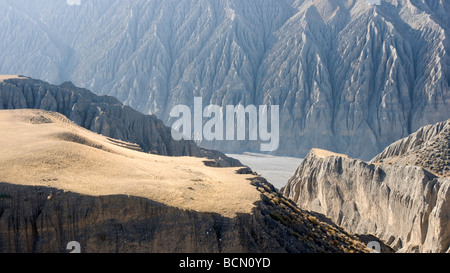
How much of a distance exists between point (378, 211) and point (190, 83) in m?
80.4

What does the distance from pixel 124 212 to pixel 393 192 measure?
23422mm

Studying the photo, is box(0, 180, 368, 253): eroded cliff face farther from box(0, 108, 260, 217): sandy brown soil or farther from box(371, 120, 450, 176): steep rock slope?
box(371, 120, 450, 176): steep rock slope

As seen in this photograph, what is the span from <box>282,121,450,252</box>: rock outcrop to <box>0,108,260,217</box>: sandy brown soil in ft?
47.0

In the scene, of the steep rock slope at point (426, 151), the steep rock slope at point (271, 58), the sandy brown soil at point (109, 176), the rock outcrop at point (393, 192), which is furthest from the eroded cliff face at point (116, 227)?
the steep rock slope at point (271, 58)

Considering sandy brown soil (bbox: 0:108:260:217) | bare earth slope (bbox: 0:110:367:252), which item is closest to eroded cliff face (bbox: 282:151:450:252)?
bare earth slope (bbox: 0:110:367:252)

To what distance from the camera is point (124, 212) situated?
14.3 m

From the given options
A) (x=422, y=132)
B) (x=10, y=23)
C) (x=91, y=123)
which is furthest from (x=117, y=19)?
(x=422, y=132)

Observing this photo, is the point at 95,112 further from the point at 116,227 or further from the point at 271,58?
the point at 271,58

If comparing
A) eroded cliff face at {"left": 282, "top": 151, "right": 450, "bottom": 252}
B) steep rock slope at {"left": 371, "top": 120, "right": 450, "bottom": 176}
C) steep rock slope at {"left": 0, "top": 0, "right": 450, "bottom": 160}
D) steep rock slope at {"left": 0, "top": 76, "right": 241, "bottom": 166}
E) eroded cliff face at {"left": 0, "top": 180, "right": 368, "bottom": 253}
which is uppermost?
steep rock slope at {"left": 0, "top": 0, "right": 450, "bottom": 160}

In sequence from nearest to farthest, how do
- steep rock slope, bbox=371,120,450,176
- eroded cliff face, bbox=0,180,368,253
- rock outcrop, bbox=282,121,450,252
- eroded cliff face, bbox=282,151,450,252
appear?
eroded cliff face, bbox=0,180,368,253
eroded cliff face, bbox=282,151,450,252
rock outcrop, bbox=282,121,450,252
steep rock slope, bbox=371,120,450,176

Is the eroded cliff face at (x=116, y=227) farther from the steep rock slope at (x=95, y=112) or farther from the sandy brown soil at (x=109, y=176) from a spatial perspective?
the steep rock slope at (x=95, y=112)

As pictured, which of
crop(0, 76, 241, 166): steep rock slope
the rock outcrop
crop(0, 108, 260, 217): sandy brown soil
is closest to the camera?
crop(0, 108, 260, 217): sandy brown soil

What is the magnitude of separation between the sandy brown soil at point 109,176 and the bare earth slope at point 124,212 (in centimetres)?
4

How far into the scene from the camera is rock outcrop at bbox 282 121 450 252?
27.9 m
